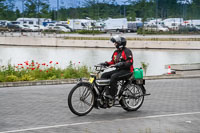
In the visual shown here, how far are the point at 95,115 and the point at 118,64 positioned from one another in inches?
44.4

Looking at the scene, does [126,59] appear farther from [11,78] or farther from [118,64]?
[11,78]

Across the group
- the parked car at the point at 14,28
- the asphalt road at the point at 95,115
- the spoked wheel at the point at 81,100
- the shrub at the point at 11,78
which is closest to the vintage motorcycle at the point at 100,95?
the spoked wheel at the point at 81,100

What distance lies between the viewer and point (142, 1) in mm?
90375

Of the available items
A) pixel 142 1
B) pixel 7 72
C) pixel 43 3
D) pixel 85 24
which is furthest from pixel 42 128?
pixel 43 3

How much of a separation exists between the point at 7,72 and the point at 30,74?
84cm

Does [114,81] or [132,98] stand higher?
[114,81]

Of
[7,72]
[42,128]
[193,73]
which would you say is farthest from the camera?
[193,73]

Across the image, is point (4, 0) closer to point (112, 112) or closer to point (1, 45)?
point (1, 45)

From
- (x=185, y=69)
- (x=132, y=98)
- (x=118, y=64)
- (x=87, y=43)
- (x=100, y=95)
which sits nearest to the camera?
(x=100, y=95)

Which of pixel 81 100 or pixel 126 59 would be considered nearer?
pixel 81 100

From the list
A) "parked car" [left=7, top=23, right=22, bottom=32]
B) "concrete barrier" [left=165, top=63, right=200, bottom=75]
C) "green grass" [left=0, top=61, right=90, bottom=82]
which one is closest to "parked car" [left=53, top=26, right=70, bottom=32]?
"parked car" [left=7, top=23, right=22, bottom=32]

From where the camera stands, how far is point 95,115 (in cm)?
926

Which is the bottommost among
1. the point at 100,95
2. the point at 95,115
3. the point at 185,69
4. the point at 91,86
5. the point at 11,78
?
the point at 95,115

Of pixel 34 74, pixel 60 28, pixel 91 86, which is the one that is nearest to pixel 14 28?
pixel 60 28
